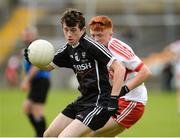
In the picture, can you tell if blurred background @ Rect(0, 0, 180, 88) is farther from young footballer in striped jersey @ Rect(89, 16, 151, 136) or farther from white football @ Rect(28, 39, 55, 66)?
white football @ Rect(28, 39, 55, 66)

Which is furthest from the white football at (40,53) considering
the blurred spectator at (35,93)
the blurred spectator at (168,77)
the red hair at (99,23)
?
the blurred spectator at (168,77)

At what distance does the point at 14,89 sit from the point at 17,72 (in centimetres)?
147

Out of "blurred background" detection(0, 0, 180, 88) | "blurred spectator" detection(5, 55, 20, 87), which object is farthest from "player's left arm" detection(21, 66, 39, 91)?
"blurred spectator" detection(5, 55, 20, 87)

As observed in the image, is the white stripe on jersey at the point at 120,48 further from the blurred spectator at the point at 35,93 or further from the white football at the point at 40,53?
the blurred spectator at the point at 35,93

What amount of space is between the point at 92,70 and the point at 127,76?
3.32 ft

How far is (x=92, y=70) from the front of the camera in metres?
7.60

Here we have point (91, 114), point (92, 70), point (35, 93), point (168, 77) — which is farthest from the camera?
point (168, 77)

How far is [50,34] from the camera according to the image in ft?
102

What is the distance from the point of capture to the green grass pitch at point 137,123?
1388 centimetres

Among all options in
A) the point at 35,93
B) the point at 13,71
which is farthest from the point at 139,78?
the point at 13,71

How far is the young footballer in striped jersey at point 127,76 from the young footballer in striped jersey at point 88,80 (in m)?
0.43

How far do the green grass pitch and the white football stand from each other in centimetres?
568

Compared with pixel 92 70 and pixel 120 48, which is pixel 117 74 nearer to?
pixel 92 70

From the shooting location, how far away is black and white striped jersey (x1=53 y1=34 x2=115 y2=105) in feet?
24.6
